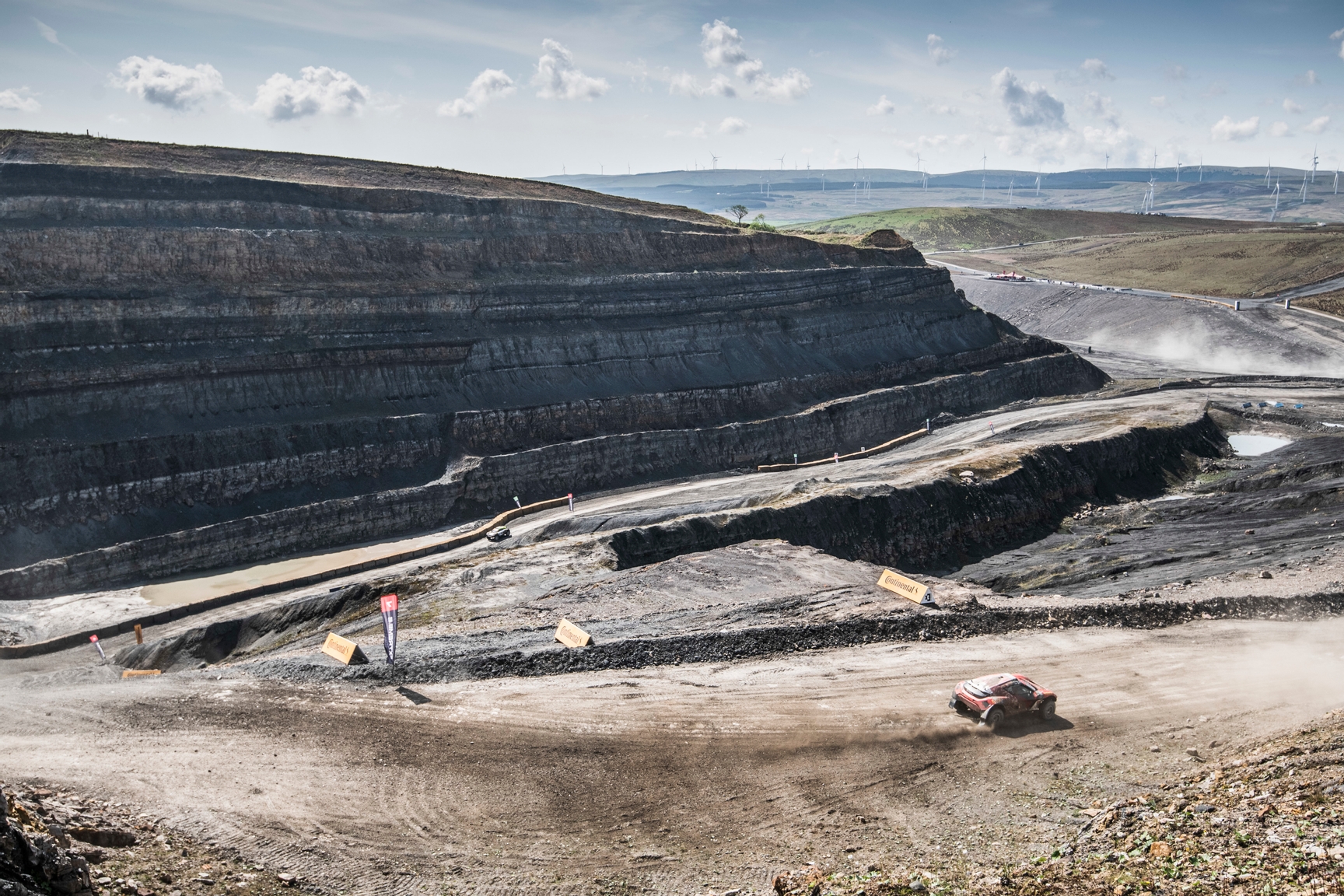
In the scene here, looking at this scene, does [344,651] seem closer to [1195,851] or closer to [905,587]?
[905,587]

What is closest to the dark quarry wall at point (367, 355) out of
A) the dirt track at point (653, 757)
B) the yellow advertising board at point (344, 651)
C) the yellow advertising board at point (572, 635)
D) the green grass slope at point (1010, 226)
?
the yellow advertising board at point (344, 651)

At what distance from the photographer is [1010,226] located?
183125mm

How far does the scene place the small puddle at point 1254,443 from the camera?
5794 cm

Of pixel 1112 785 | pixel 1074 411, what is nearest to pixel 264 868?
pixel 1112 785

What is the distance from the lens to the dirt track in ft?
49.3

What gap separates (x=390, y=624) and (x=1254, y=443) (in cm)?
5606

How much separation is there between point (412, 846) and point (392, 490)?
Answer: 32836 millimetres

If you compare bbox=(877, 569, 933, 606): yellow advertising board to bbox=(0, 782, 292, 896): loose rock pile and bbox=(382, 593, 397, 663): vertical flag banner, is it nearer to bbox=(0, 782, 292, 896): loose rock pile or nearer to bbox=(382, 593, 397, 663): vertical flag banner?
bbox=(382, 593, 397, 663): vertical flag banner

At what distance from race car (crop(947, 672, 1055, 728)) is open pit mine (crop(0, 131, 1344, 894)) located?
488mm

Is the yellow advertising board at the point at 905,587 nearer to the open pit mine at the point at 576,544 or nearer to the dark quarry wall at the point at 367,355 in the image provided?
the open pit mine at the point at 576,544

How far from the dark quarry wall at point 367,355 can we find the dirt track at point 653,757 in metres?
21.1

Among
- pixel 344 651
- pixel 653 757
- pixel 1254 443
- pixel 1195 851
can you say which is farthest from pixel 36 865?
pixel 1254 443

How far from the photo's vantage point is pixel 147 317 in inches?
1868

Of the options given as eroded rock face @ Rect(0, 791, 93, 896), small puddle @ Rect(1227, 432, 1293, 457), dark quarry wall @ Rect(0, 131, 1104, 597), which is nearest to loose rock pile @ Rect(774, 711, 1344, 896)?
eroded rock face @ Rect(0, 791, 93, 896)
